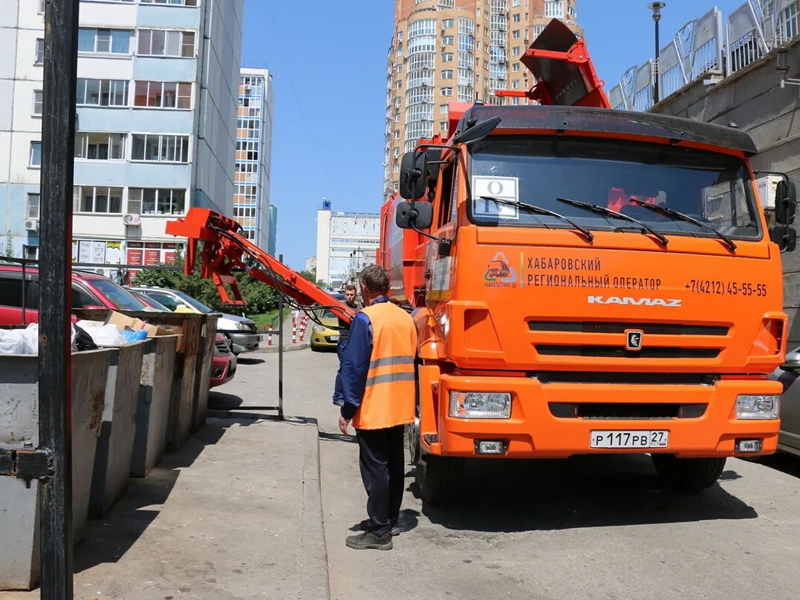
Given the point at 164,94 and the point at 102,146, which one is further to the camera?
the point at 102,146

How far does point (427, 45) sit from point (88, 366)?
4172 inches

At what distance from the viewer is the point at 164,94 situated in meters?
46.4

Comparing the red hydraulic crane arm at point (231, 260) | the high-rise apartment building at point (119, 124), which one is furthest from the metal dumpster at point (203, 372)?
the high-rise apartment building at point (119, 124)

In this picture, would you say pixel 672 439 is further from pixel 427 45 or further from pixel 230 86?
pixel 427 45

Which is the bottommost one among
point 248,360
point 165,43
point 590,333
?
point 248,360

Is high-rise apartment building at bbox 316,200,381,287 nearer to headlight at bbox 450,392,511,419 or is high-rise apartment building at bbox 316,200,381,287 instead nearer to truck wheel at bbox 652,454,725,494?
truck wheel at bbox 652,454,725,494

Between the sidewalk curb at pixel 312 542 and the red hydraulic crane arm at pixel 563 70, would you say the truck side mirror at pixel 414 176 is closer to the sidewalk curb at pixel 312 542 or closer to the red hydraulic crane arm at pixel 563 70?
the sidewalk curb at pixel 312 542

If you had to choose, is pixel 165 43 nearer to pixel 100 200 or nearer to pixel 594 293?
pixel 100 200

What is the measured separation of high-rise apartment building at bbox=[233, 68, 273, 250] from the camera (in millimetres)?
121875

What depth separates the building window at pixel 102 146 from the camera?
46219 mm

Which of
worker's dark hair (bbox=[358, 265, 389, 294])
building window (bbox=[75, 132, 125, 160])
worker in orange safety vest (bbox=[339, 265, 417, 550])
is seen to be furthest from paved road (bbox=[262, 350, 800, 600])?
building window (bbox=[75, 132, 125, 160])

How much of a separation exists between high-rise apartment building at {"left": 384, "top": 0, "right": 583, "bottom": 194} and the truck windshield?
96.0 metres

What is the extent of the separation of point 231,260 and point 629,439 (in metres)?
5.28

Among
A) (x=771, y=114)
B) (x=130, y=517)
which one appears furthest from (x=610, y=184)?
(x=771, y=114)
